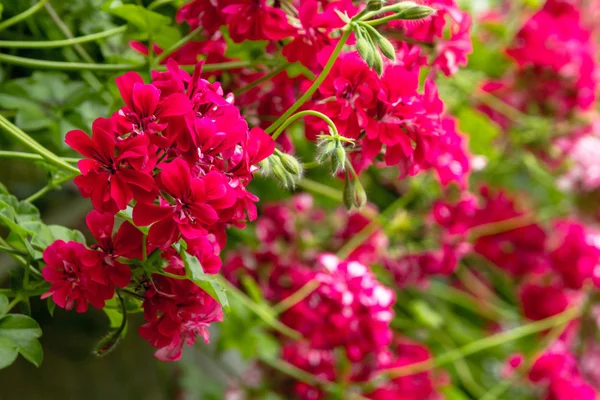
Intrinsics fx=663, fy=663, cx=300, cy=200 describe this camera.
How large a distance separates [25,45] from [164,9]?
0.18m

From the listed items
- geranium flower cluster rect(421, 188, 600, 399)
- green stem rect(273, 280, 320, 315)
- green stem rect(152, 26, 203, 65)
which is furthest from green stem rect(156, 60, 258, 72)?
geranium flower cluster rect(421, 188, 600, 399)

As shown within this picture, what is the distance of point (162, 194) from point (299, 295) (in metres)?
0.45

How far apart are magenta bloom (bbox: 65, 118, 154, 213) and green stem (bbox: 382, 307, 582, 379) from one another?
1.85ft

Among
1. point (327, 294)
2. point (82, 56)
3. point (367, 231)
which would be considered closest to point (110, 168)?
point (82, 56)

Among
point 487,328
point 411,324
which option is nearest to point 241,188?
point 411,324

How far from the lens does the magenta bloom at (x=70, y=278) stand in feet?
1.35

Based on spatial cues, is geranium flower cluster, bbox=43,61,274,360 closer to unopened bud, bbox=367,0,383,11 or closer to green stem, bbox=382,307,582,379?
unopened bud, bbox=367,0,383,11

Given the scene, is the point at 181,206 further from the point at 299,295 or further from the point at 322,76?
the point at 299,295

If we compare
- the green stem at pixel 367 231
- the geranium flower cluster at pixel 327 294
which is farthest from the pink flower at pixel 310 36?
the green stem at pixel 367 231

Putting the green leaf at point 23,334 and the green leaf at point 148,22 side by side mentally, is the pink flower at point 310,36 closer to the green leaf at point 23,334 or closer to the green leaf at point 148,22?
the green leaf at point 148,22

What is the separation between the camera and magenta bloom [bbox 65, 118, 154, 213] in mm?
365

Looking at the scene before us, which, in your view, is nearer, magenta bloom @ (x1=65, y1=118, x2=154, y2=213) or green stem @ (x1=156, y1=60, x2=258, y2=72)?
magenta bloom @ (x1=65, y1=118, x2=154, y2=213)

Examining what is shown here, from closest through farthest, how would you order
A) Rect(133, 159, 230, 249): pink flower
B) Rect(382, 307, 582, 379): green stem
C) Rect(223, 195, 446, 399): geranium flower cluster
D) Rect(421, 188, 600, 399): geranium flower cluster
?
1. Rect(133, 159, 230, 249): pink flower
2. Rect(223, 195, 446, 399): geranium flower cluster
3. Rect(382, 307, 582, 379): green stem
4. Rect(421, 188, 600, 399): geranium flower cluster

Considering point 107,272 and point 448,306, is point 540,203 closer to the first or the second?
point 448,306
